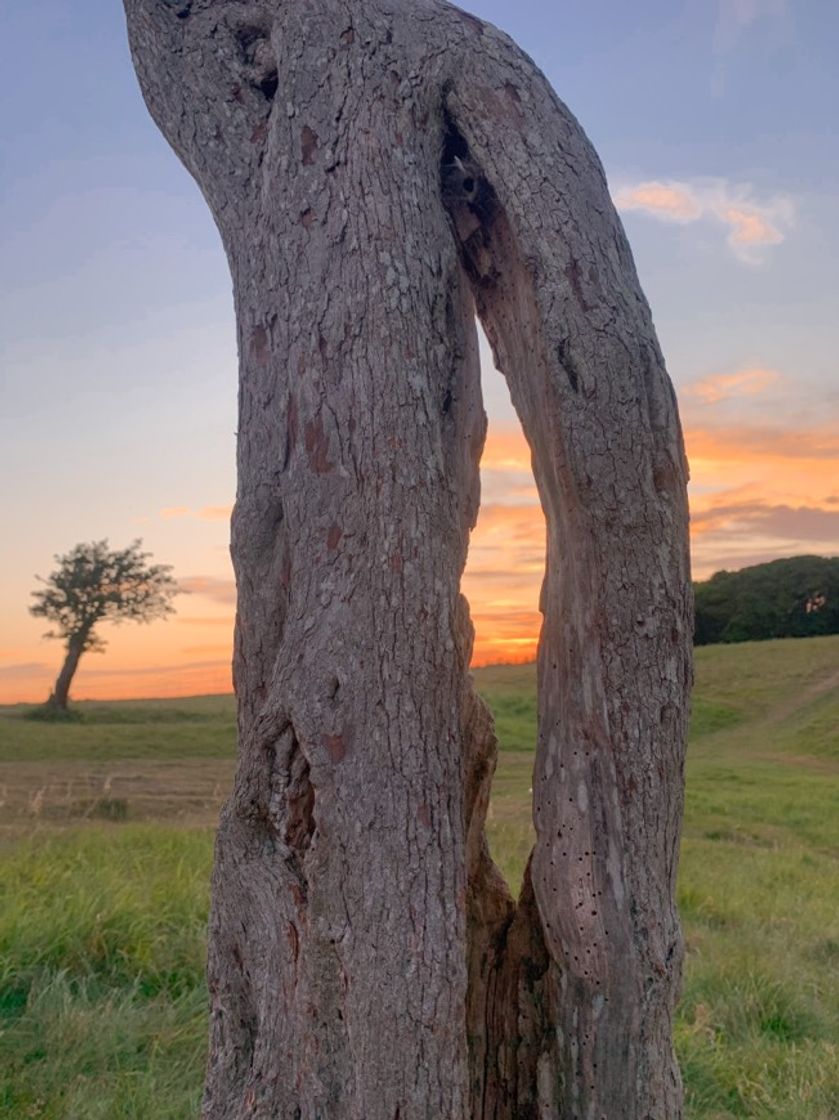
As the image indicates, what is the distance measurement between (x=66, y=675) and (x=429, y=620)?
83.5 feet

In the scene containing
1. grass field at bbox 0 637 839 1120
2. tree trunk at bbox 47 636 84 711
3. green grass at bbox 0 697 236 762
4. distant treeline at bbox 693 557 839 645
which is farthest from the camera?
distant treeline at bbox 693 557 839 645

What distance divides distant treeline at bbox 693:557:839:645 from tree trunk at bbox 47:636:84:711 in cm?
2447

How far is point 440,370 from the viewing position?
117 inches

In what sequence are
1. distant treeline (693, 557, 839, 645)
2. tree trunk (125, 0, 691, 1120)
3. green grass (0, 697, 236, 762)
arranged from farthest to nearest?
distant treeline (693, 557, 839, 645), green grass (0, 697, 236, 762), tree trunk (125, 0, 691, 1120)

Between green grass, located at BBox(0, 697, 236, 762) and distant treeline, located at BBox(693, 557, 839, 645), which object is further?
distant treeline, located at BBox(693, 557, 839, 645)

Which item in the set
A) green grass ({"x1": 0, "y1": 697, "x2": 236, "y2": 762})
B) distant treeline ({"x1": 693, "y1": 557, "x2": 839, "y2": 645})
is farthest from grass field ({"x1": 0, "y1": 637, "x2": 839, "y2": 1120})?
distant treeline ({"x1": 693, "y1": 557, "x2": 839, "y2": 645})

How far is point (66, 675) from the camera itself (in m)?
26.4

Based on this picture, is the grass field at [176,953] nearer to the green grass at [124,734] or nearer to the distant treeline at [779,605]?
the green grass at [124,734]

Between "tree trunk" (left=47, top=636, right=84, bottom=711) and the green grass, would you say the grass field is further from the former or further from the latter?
"tree trunk" (left=47, top=636, right=84, bottom=711)

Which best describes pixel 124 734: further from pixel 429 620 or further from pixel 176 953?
pixel 429 620

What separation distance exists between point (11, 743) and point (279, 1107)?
17818mm

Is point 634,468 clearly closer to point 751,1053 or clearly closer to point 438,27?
point 438,27

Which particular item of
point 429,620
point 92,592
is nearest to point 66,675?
point 92,592

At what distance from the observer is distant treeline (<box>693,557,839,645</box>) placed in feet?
138
